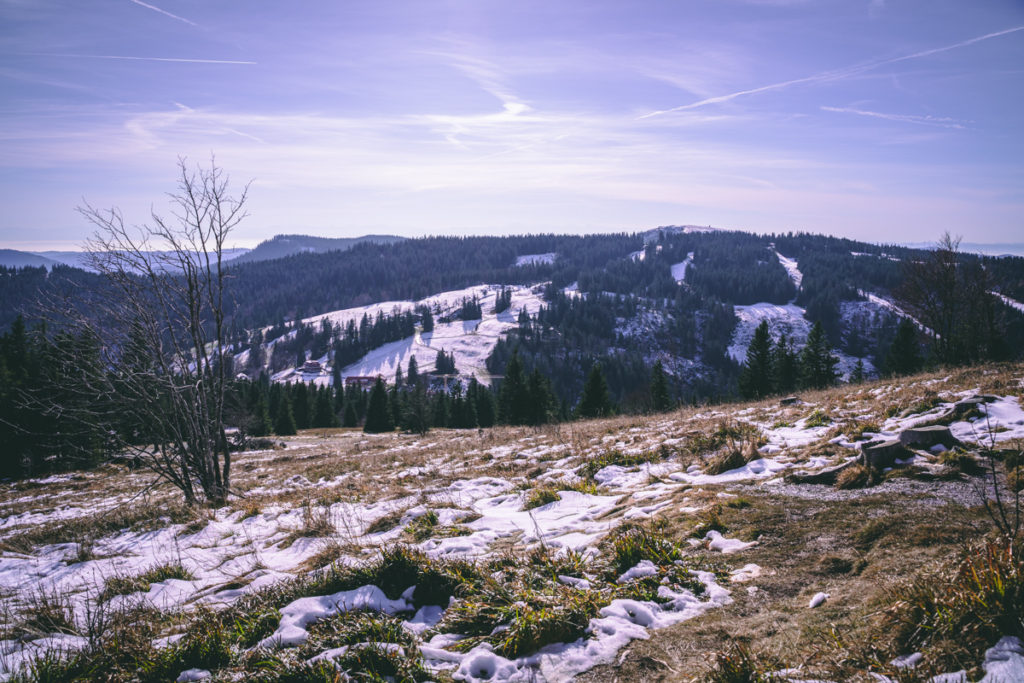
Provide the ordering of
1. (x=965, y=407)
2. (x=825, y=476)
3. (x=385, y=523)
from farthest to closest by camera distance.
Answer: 1. (x=965, y=407)
2. (x=385, y=523)
3. (x=825, y=476)

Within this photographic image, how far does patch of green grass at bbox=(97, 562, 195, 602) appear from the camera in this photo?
19.7ft

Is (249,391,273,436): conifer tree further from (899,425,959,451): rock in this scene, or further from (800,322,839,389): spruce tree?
(800,322,839,389): spruce tree

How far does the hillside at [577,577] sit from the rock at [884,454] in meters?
0.25

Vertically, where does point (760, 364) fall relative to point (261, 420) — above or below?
above

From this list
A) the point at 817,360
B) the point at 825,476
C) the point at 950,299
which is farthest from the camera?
the point at 817,360

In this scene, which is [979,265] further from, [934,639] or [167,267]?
[167,267]

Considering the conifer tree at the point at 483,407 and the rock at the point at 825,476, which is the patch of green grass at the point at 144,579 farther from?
the conifer tree at the point at 483,407

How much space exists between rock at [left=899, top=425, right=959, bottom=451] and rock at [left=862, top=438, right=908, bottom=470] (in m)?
0.41

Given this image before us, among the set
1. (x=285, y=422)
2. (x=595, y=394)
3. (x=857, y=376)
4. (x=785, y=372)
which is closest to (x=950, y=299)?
(x=857, y=376)

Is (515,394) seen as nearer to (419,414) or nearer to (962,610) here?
(419,414)

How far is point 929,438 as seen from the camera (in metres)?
7.07

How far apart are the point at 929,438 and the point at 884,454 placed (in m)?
1.05

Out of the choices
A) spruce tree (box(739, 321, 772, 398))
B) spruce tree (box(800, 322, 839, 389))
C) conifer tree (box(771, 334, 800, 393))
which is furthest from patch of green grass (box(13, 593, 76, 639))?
conifer tree (box(771, 334, 800, 393))

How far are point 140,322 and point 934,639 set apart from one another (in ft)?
50.4
